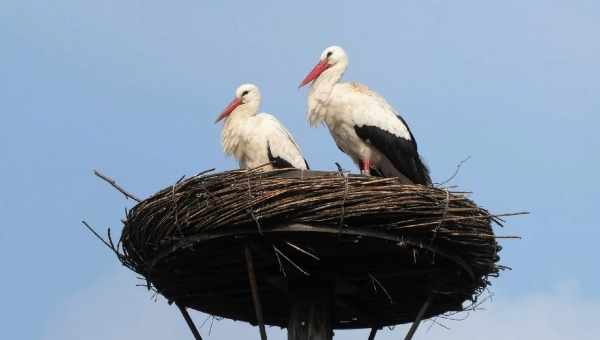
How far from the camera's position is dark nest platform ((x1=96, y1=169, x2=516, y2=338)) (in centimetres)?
643

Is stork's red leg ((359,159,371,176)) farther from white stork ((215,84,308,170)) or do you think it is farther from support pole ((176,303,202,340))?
support pole ((176,303,202,340))

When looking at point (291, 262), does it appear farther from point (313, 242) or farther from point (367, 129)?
point (367, 129)

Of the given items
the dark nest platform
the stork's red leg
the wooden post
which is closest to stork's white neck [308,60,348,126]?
the stork's red leg

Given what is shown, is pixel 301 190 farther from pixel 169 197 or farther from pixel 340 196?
pixel 169 197

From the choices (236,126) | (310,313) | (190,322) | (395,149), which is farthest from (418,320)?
(236,126)

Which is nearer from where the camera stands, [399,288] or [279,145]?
[399,288]

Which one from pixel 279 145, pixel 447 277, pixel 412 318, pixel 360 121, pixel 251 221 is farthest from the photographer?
pixel 279 145

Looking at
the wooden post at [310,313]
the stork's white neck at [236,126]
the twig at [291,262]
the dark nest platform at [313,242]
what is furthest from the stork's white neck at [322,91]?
the twig at [291,262]

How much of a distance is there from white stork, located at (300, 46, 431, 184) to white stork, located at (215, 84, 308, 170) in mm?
516

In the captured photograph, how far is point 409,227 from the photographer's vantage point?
255 inches

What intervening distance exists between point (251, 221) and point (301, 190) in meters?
0.32

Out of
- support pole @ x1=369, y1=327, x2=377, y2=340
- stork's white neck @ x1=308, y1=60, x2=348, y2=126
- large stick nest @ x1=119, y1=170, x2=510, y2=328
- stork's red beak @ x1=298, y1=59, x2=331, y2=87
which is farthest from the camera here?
stork's red beak @ x1=298, y1=59, x2=331, y2=87

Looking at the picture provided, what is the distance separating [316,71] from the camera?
9445 mm

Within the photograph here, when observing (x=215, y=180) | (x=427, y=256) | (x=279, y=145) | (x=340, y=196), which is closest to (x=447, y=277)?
(x=427, y=256)
